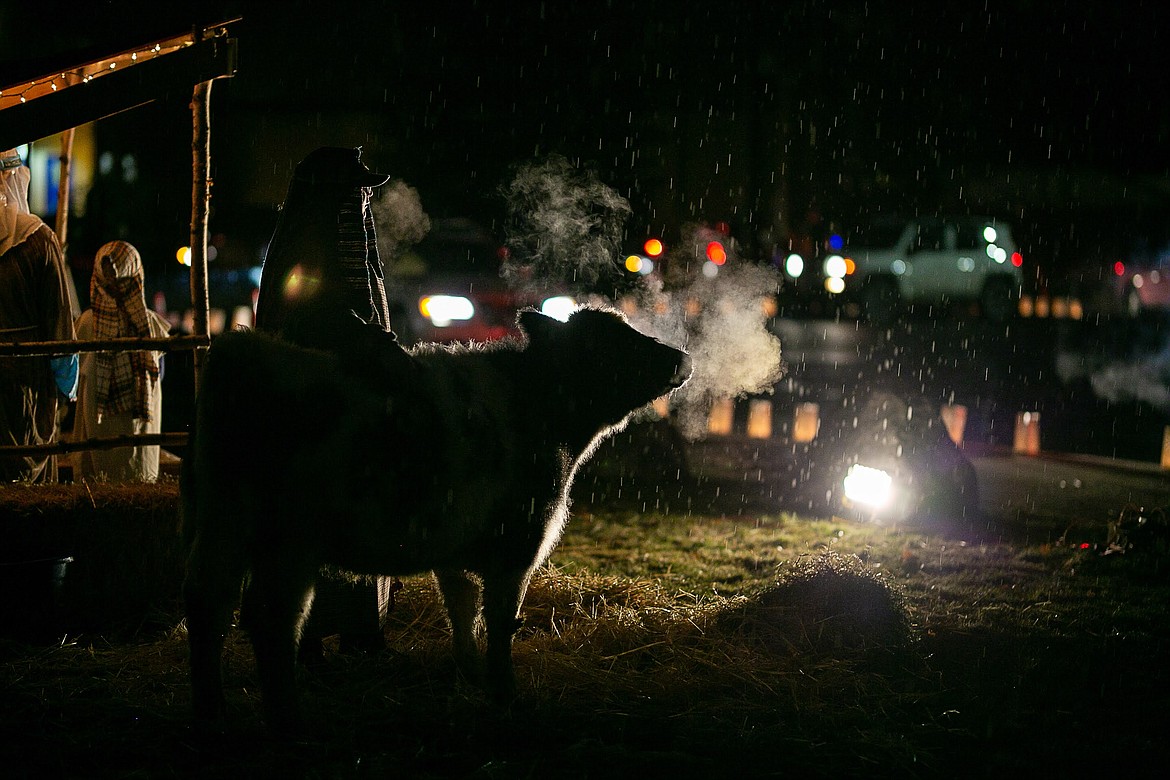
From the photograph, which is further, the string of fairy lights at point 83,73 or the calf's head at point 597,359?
the string of fairy lights at point 83,73

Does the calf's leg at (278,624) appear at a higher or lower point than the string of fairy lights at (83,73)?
lower

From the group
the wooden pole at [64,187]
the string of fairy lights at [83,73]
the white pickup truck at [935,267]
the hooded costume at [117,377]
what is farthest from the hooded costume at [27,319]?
the white pickup truck at [935,267]

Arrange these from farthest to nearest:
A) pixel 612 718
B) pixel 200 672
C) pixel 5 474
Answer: pixel 5 474 < pixel 612 718 < pixel 200 672

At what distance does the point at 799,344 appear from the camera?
12477 millimetres

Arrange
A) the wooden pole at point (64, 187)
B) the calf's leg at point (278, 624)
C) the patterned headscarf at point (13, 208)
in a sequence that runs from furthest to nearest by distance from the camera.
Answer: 1. the wooden pole at point (64, 187)
2. the patterned headscarf at point (13, 208)
3. the calf's leg at point (278, 624)

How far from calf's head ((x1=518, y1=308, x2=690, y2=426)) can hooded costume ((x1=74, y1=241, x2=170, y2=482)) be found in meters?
4.54

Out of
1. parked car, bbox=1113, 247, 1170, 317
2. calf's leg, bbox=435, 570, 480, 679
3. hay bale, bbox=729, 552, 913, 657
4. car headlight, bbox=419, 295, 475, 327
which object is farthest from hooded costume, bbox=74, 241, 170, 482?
parked car, bbox=1113, 247, 1170, 317

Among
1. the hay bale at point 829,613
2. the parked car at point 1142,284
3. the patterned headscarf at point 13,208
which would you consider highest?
the parked car at point 1142,284

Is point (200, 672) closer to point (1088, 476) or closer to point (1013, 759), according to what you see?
point (1013, 759)

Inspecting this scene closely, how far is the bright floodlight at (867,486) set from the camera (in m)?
8.20

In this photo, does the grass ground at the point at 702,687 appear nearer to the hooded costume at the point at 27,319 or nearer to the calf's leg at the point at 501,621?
the calf's leg at the point at 501,621

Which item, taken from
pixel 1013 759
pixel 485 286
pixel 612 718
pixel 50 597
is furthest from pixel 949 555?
pixel 485 286

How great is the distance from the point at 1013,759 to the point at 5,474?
639cm

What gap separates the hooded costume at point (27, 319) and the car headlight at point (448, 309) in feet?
26.0
